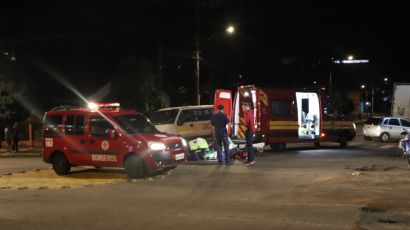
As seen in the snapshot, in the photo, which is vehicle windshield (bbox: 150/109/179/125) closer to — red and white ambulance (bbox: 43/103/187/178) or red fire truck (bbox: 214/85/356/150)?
red fire truck (bbox: 214/85/356/150)

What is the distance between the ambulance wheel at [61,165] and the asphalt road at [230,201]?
98cm

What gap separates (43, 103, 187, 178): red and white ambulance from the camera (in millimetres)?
14633

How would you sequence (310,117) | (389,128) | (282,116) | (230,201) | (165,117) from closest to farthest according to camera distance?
(230,201), (282,116), (165,117), (310,117), (389,128)

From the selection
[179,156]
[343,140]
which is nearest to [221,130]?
[179,156]

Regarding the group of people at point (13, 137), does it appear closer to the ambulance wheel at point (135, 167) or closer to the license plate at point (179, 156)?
the ambulance wheel at point (135, 167)

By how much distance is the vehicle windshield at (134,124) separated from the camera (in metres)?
15.1

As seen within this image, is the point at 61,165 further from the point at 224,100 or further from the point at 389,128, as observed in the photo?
the point at 389,128

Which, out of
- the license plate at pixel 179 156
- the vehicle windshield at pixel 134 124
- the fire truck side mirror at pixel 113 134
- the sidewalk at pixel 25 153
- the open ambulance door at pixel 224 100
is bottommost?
the sidewalk at pixel 25 153

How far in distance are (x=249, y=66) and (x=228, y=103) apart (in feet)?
140

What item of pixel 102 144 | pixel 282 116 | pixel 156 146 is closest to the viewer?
pixel 156 146

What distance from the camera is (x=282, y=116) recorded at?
2284cm

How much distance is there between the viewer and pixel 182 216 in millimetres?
9492

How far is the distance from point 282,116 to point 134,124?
8.96 m

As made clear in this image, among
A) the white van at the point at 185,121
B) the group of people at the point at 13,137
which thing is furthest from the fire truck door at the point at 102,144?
the group of people at the point at 13,137
